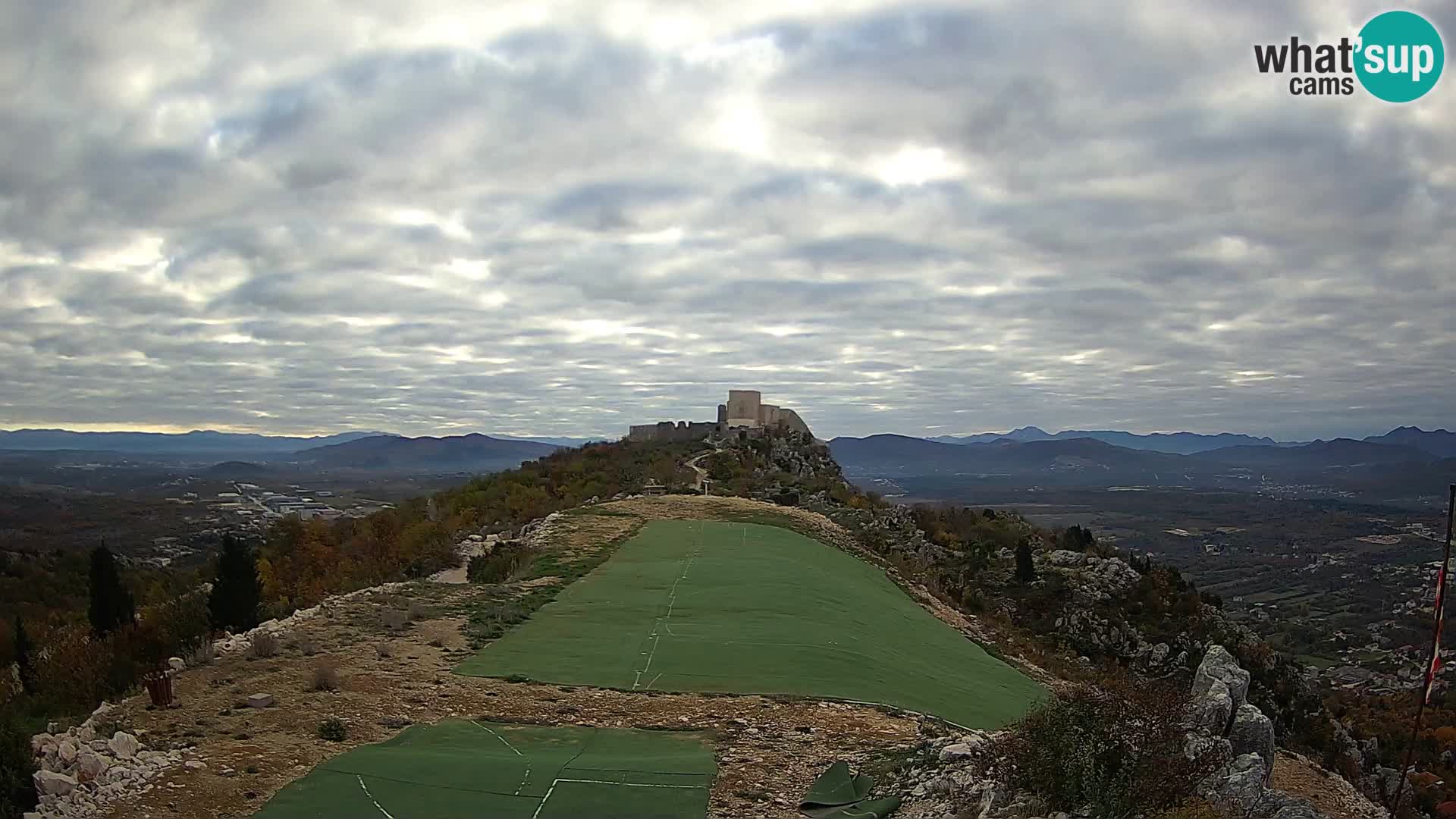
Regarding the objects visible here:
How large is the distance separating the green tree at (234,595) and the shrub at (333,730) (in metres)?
7.81

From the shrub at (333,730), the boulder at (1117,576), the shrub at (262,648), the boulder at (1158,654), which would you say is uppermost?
the shrub at (262,648)

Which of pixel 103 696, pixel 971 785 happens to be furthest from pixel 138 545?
pixel 971 785

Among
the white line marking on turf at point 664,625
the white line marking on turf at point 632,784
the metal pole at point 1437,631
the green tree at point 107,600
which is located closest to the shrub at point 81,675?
the green tree at point 107,600

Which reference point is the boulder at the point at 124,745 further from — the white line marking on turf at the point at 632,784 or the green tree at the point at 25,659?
the green tree at the point at 25,659

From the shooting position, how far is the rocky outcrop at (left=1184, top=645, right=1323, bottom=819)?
630 cm

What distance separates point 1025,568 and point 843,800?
33.1 meters

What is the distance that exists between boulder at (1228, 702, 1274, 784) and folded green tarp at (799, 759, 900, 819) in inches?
113

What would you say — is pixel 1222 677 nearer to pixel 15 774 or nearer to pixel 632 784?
pixel 632 784

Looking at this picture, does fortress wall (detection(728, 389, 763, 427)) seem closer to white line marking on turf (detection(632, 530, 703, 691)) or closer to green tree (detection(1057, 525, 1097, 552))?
green tree (detection(1057, 525, 1097, 552))

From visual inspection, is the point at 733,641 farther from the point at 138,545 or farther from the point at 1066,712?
the point at 138,545

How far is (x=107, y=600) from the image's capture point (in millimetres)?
22984

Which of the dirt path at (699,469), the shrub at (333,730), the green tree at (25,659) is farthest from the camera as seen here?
the dirt path at (699,469)

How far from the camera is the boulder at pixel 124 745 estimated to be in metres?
7.68

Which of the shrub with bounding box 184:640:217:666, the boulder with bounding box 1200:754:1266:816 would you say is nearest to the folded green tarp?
the boulder with bounding box 1200:754:1266:816
